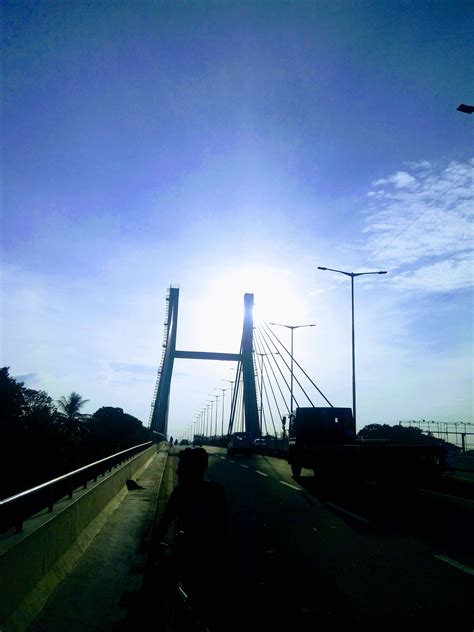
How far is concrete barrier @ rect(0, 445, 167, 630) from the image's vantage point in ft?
15.7

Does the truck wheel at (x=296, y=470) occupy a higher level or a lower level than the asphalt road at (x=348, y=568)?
higher

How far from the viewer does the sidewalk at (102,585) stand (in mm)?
5184

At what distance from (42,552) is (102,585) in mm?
962

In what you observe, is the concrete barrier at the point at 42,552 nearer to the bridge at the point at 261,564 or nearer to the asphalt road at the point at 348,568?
the bridge at the point at 261,564

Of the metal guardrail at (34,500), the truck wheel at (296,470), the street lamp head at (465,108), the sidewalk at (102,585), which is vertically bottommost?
the sidewalk at (102,585)

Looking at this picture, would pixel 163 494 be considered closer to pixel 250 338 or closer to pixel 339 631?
pixel 339 631

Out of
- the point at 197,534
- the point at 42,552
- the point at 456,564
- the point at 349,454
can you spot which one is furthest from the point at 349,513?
the point at 197,534

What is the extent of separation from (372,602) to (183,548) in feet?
9.34

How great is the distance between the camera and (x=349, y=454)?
18.4 meters

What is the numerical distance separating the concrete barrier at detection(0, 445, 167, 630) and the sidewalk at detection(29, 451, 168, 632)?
0.44 feet

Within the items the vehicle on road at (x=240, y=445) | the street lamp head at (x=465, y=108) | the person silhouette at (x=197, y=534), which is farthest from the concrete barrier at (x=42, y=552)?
the vehicle on road at (x=240, y=445)

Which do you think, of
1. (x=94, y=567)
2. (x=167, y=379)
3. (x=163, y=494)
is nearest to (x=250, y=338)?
(x=167, y=379)

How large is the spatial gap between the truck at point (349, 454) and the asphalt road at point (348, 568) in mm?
2587

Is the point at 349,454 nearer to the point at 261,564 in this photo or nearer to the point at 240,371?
the point at 261,564
